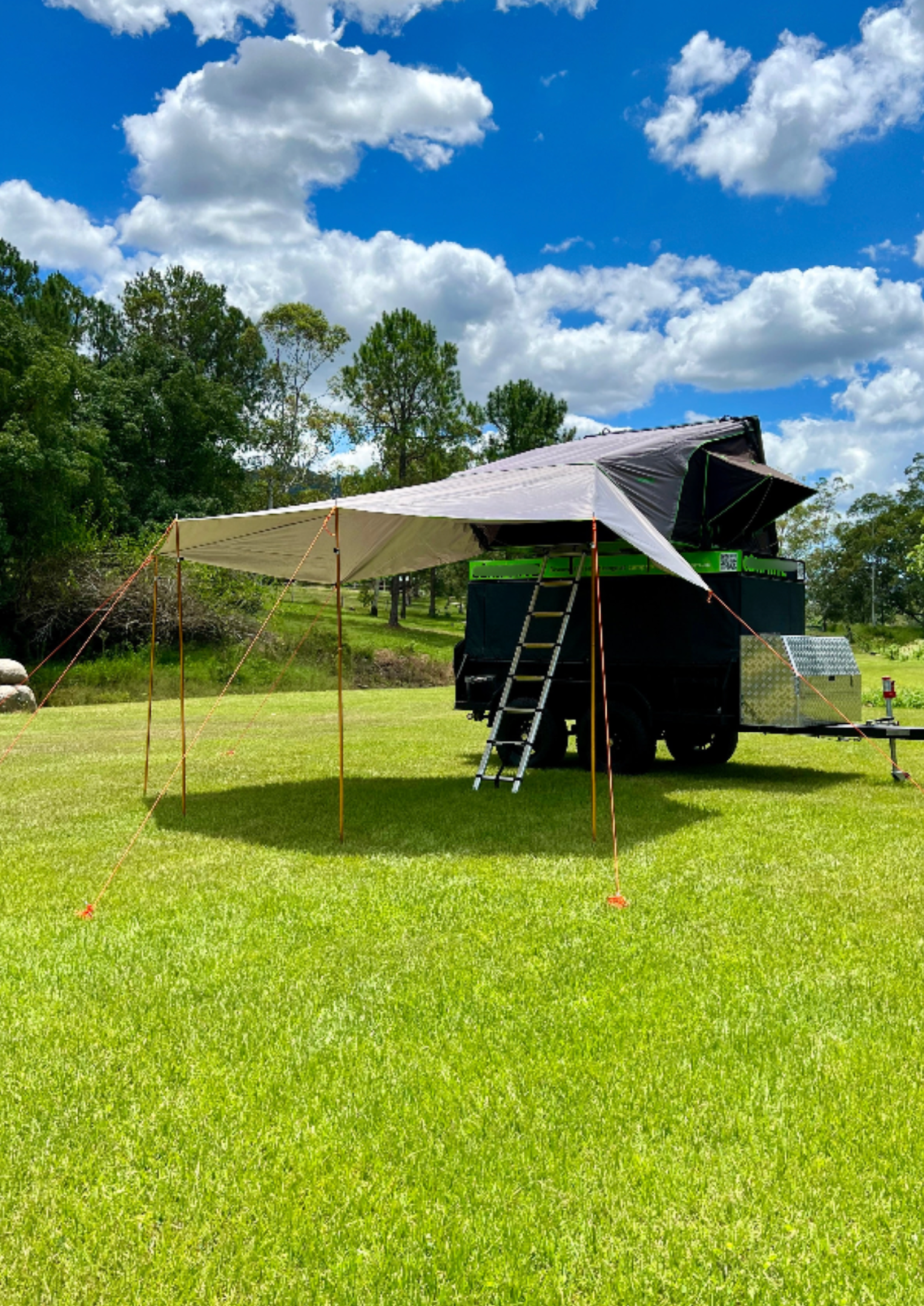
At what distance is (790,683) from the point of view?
1012 centimetres

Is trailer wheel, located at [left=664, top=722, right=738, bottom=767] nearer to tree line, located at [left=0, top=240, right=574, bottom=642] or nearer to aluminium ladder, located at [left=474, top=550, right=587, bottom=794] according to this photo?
aluminium ladder, located at [left=474, top=550, right=587, bottom=794]

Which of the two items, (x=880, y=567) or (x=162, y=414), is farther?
(x=880, y=567)

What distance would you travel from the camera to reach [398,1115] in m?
3.57

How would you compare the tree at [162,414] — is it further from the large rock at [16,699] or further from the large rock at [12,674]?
the large rock at [16,699]

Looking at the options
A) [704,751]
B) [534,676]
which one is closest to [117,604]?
[704,751]

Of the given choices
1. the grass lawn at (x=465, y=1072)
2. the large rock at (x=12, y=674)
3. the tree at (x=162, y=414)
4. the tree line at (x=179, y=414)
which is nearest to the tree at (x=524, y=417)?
the tree line at (x=179, y=414)

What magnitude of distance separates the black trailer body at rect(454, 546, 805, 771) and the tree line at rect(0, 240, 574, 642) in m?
18.5

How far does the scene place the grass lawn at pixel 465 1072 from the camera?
2.84 meters

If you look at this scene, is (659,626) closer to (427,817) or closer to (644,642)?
(644,642)

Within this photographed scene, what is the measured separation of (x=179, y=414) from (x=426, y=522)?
112 ft

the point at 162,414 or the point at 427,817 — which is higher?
the point at 162,414

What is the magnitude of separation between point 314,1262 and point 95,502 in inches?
1394

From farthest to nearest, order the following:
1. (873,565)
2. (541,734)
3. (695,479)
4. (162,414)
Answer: (873,565), (162,414), (541,734), (695,479)

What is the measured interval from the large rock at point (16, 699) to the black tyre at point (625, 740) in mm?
13234
